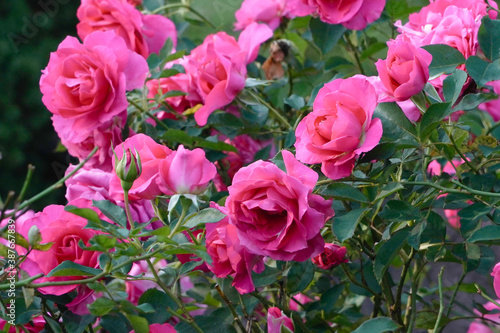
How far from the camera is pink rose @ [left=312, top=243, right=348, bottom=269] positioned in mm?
598

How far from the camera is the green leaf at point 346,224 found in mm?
462

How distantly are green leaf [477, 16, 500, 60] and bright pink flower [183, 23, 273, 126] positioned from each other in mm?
250

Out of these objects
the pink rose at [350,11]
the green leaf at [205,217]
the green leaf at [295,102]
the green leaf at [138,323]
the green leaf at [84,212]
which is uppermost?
the green leaf at [84,212]

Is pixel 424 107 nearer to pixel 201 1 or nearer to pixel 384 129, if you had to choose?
pixel 384 129

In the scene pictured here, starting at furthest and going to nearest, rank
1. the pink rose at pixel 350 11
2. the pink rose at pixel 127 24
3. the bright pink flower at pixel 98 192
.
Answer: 1. the pink rose at pixel 127 24
2. the pink rose at pixel 350 11
3. the bright pink flower at pixel 98 192

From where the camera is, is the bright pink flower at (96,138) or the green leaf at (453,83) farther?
the bright pink flower at (96,138)

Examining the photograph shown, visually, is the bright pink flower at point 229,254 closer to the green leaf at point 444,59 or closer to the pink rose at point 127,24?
the green leaf at point 444,59

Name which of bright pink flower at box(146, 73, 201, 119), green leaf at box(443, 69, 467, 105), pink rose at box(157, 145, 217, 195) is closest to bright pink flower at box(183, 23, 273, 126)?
bright pink flower at box(146, 73, 201, 119)

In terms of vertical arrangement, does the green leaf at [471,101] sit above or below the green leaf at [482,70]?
below

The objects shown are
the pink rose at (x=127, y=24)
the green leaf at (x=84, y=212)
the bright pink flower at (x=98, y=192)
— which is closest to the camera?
the green leaf at (x=84, y=212)

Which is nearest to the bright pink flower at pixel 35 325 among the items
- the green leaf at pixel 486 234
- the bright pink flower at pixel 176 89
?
the bright pink flower at pixel 176 89

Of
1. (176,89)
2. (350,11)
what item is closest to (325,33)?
(350,11)

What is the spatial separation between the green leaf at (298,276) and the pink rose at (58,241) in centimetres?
18

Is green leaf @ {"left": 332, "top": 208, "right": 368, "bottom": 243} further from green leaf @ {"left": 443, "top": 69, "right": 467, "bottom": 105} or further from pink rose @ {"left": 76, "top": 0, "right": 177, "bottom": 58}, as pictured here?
pink rose @ {"left": 76, "top": 0, "right": 177, "bottom": 58}
